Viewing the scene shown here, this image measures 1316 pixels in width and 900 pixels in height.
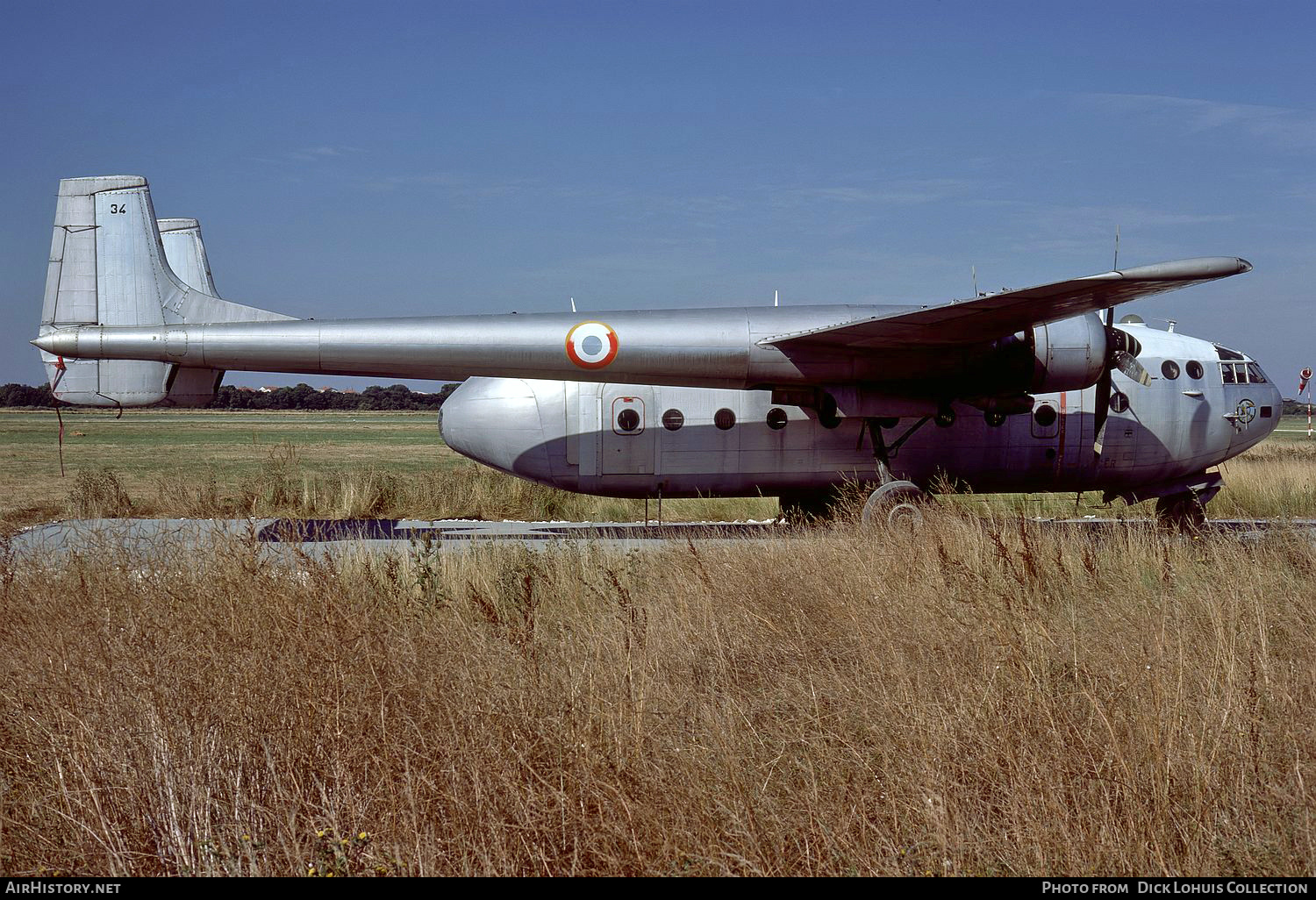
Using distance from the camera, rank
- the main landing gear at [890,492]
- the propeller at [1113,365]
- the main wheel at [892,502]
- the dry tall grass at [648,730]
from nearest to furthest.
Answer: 1. the dry tall grass at [648,730]
2. the main landing gear at [890,492]
3. the main wheel at [892,502]
4. the propeller at [1113,365]

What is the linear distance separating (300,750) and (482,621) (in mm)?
3123

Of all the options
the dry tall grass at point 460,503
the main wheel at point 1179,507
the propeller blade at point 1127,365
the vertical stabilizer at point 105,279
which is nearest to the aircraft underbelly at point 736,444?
the propeller blade at point 1127,365

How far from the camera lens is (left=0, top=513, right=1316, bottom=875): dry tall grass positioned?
4.39 m

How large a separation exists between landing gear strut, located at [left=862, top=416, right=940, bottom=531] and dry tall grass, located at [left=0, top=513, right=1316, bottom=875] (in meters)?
5.94

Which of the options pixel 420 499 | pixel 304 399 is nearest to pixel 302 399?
pixel 304 399

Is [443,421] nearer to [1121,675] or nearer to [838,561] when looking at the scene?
[838,561]

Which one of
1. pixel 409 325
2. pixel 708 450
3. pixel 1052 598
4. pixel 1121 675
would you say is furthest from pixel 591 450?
pixel 1121 675

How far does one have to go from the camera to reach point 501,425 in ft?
54.9

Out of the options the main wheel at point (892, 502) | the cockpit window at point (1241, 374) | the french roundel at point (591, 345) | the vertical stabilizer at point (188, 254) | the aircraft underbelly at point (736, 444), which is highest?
the vertical stabilizer at point (188, 254)

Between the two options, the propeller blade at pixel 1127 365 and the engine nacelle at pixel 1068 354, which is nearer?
the engine nacelle at pixel 1068 354

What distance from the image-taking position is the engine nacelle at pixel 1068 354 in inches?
602

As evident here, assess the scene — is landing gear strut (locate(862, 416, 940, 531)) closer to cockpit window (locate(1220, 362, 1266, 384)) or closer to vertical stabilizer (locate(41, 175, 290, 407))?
Result: cockpit window (locate(1220, 362, 1266, 384))

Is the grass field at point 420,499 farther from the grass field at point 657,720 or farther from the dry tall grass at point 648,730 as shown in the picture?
the dry tall grass at point 648,730

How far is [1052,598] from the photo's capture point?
9.48m
